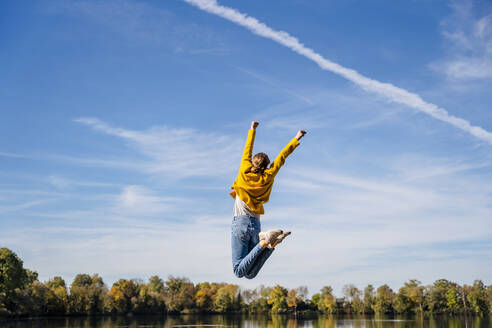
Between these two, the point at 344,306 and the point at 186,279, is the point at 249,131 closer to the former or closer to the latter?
the point at 186,279

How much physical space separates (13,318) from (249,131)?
257ft

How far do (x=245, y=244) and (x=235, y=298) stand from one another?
4488 inches

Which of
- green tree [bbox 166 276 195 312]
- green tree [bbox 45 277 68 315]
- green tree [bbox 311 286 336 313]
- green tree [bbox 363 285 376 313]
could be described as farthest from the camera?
green tree [bbox 311 286 336 313]

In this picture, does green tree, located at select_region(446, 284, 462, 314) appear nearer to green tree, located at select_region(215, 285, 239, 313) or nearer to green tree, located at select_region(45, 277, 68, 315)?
green tree, located at select_region(215, 285, 239, 313)

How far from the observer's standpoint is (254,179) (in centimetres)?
735

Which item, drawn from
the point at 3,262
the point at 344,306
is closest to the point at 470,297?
the point at 344,306

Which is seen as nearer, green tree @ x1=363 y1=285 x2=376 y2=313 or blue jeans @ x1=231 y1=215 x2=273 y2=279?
blue jeans @ x1=231 y1=215 x2=273 y2=279

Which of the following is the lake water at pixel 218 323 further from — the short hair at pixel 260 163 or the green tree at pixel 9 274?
the short hair at pixel 260 163

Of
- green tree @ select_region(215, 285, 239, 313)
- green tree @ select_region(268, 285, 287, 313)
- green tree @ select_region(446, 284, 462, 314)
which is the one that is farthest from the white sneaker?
green tree @ select_region(446, 284, 462, 314)

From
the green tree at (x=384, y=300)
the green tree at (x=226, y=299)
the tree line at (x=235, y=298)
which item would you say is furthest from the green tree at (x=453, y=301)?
the green tree at (x=226, y=299)

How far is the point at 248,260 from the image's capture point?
7.17m

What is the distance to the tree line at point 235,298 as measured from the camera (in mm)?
89688

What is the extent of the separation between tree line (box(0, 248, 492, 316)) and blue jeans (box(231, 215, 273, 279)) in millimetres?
81971

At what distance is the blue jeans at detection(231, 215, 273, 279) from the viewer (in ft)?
23.8
